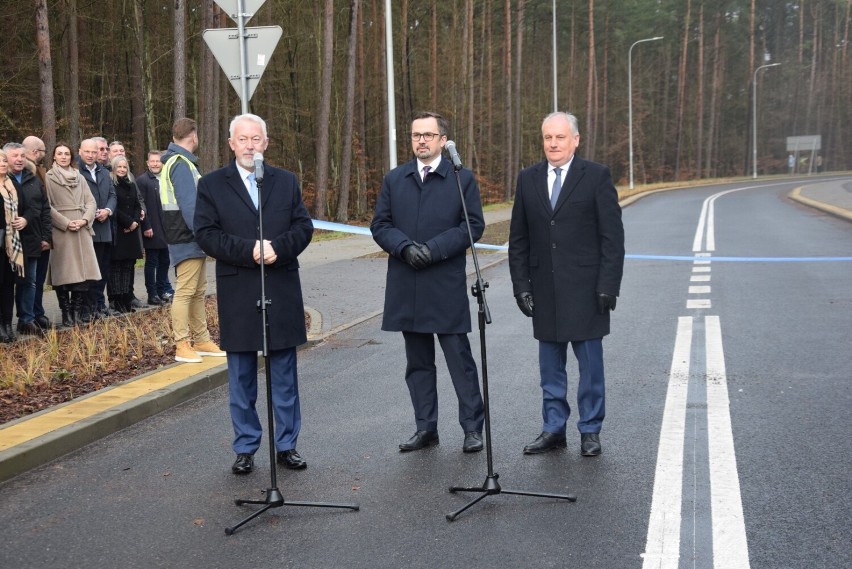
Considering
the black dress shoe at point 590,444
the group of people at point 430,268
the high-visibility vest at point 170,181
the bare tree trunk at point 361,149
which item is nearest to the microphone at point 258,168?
the group of people at point 430,268

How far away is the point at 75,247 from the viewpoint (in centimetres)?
1064

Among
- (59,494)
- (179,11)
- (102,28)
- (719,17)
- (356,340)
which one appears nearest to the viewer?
(59,494)

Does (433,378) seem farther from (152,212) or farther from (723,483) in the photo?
(152,212)

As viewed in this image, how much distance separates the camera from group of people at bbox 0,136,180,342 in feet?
32.2

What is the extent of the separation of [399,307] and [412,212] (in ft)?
1.85

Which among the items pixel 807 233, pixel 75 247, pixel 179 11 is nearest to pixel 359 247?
pixel 179 11

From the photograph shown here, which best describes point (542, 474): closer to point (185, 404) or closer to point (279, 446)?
point (279, 446)

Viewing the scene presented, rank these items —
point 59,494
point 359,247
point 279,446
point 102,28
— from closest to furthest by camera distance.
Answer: point 59,494, point 279,446, point 359,247, point 102,28

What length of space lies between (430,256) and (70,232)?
20.1 ft

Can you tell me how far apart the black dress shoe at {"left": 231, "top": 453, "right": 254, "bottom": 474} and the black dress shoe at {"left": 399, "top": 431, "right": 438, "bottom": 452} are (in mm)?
901

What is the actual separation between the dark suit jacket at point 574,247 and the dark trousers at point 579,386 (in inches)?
4.2

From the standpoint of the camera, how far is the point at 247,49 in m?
9.25

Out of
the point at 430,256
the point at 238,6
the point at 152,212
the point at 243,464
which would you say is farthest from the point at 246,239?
the point at 152,212

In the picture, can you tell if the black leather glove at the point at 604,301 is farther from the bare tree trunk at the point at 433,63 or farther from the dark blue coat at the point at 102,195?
the bare tree trunk at the point at 433,63
